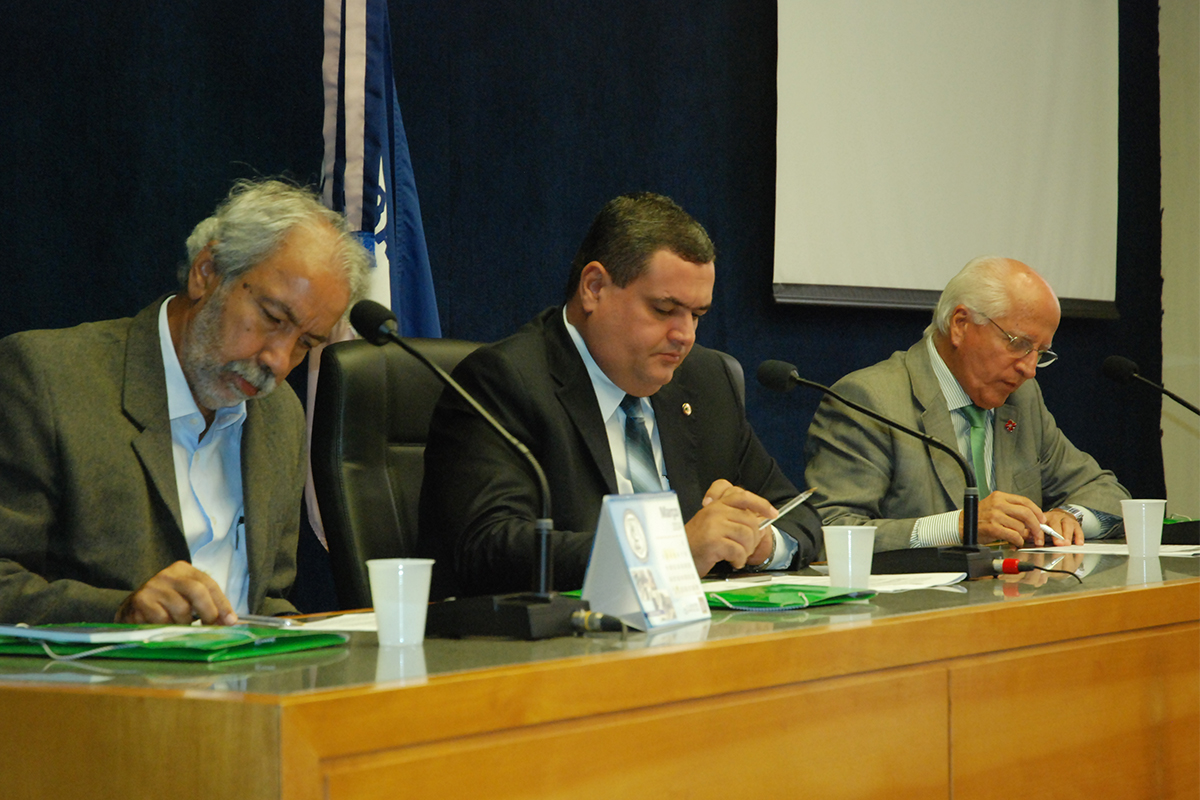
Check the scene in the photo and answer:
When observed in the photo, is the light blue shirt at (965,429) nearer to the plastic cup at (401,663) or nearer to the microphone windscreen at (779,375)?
the microphone windscreen at (779,375)

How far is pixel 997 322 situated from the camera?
9.84ft

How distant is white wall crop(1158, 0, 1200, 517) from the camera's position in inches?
198

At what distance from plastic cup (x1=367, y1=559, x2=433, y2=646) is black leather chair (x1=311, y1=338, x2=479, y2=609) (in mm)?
880

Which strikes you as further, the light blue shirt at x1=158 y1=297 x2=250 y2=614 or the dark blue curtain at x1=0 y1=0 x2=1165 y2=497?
the dark blue curtain at x1=0 y1=0 x2=1165 y2=497

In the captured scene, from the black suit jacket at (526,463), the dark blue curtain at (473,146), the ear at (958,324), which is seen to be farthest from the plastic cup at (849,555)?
the dark blue curtain at (473,146)

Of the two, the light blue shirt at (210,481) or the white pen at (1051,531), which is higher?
the light blue shirt at (210,481)

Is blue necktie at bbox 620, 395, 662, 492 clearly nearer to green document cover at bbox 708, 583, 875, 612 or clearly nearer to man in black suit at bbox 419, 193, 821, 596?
man in black suit at bbox 419, 193, 821, 596

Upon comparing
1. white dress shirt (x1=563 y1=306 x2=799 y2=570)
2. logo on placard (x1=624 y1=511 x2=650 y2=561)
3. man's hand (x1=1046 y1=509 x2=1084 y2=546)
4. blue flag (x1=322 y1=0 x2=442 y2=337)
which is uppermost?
blue flag (x1=322 y1=0 x2=442 y2=337)

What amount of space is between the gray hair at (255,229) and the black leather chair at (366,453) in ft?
0.66

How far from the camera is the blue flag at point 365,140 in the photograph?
9.16ft

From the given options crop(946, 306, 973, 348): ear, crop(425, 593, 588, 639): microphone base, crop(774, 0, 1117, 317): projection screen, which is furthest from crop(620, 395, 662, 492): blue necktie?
crop(774, 0, 1117, 317): projection screen

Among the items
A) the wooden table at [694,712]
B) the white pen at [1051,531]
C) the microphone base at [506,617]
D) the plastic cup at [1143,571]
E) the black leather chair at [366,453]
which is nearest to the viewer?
the wooden table at [694,712]

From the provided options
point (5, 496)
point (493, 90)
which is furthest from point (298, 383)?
point (5, 496)

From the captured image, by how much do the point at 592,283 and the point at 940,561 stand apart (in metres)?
0.78
